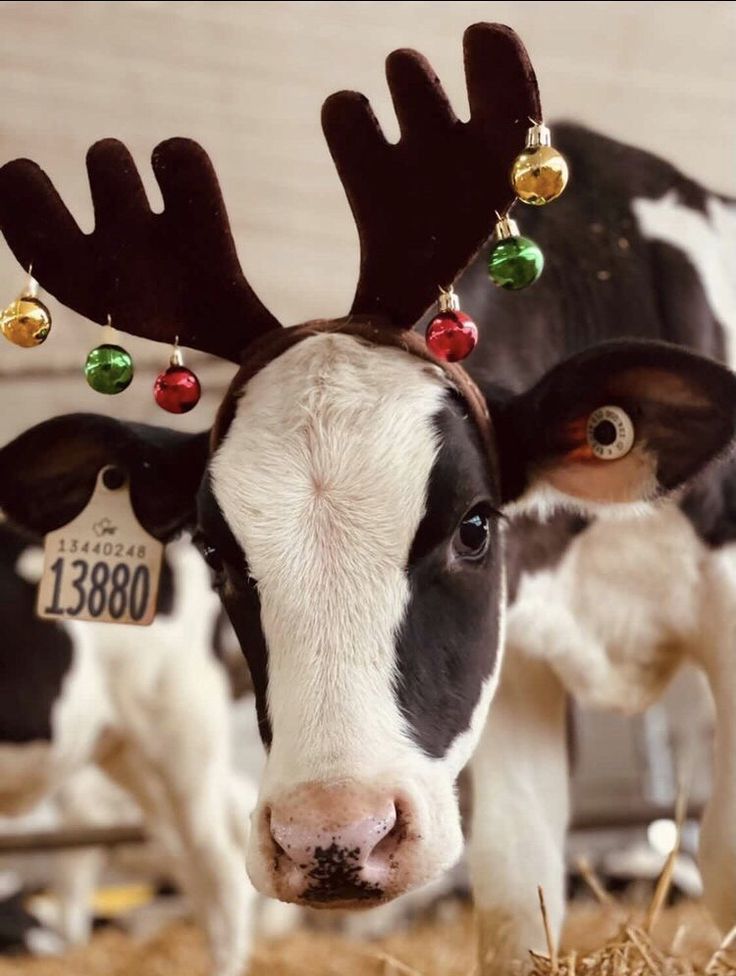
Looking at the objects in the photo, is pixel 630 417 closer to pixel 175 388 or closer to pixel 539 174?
pixel 539 174

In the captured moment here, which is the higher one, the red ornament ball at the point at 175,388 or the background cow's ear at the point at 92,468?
the red ornament ball at the point at 175,388

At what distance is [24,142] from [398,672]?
0.84 m

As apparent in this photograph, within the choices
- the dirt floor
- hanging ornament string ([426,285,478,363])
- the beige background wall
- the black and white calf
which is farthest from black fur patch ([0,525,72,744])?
hanging ornament string ([426,285,478,363])

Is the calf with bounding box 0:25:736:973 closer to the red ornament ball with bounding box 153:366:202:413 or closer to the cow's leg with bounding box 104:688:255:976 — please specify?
the red ornament ball with bounding box 153:366:202:413

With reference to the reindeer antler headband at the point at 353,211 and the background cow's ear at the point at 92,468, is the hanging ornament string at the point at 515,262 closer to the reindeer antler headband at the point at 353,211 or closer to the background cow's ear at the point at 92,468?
the reindeer antler headband at the point at 353,211

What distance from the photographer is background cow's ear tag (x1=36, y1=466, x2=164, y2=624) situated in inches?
57.9

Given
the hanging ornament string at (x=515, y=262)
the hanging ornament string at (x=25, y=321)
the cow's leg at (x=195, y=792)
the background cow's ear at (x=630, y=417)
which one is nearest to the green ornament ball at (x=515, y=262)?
the hanging ornament string at (x=515, y=262)

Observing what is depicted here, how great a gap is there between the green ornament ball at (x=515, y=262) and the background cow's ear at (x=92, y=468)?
420mm

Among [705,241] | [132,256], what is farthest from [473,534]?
[705,241]

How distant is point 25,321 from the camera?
132cm

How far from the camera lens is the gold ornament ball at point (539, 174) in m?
1.16

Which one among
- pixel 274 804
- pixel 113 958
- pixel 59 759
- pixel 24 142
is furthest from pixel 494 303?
pixel 113 958

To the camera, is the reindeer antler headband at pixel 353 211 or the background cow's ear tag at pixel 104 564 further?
the background cow's ear tag at pixel 104 564

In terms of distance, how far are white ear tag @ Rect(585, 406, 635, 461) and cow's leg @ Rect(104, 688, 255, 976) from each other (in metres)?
1.62
